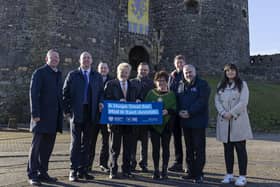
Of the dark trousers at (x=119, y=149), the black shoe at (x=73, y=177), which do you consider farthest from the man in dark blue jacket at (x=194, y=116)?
the black shoe at (x=73, y=177)

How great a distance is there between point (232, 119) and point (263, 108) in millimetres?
13261

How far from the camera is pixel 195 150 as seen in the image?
252 inches

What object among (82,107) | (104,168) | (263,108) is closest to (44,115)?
(82,107)

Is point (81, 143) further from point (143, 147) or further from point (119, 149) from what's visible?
point (143, 147)

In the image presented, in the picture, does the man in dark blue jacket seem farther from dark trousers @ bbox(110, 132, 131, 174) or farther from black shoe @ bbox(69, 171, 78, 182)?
black shoe @ bbox(69, 171, 78, 182)

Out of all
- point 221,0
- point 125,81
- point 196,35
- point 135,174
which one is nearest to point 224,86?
point 125,81

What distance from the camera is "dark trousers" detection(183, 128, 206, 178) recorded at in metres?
6.27

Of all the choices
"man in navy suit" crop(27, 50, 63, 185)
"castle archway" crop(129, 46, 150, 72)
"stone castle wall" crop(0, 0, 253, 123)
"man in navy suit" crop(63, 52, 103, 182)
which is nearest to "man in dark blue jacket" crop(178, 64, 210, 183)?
"man in navy suit" crop(63, 52, 103, 182)

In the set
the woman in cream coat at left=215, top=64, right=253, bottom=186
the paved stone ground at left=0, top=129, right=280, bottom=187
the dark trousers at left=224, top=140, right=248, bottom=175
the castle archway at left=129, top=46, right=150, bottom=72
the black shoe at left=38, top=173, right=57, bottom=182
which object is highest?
the castle archway at left=129, top=46, right=150, bottom=72

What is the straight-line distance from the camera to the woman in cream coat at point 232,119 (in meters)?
6.09

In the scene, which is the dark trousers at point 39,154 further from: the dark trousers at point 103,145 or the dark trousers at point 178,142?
the dark trousers at point 178,142

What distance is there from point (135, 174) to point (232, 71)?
256 cm

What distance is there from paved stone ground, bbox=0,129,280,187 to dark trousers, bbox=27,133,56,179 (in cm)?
25

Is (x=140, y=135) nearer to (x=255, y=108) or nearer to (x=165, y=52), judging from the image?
(x=255, y=108)
